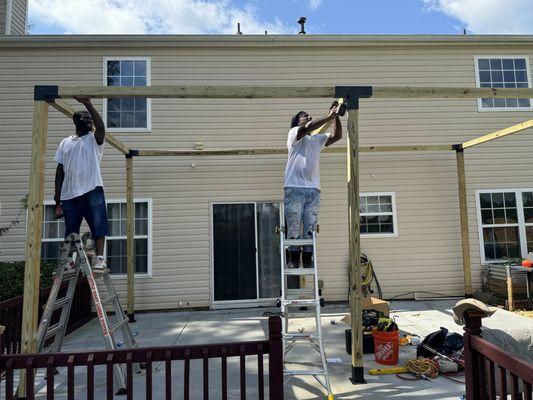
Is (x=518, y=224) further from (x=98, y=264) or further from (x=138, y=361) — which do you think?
(x=138, y=361)

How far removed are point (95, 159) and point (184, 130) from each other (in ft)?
12.5

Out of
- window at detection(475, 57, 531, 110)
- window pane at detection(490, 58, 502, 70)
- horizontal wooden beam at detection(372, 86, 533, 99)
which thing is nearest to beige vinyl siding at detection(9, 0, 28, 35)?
horizontal wooden beam at detection(372, 86, 533, 99)

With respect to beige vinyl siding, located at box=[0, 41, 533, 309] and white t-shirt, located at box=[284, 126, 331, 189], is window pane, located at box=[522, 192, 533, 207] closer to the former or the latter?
beige vinyl siding, located at box=[0, 41, 533, 309]

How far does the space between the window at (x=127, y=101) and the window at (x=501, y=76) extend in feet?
22.3

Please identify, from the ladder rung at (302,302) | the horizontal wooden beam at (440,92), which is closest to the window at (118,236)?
the ladder rung at (302,302)

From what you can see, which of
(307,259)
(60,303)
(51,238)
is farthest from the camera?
(51,238)

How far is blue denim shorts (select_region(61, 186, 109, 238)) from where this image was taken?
3748 mm

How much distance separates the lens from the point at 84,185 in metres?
3.71

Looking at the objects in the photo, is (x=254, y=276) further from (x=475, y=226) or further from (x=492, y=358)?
(x=492, y=358)

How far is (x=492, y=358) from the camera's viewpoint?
208 centimetres

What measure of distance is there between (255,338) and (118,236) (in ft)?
11.4

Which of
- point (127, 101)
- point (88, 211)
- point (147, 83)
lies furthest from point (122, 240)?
point (88, 211)

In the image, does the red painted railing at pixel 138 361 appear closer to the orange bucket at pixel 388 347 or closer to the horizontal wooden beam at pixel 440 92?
the orange bucket at pixel 388 347

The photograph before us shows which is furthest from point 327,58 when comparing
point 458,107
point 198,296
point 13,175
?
point 13,175
